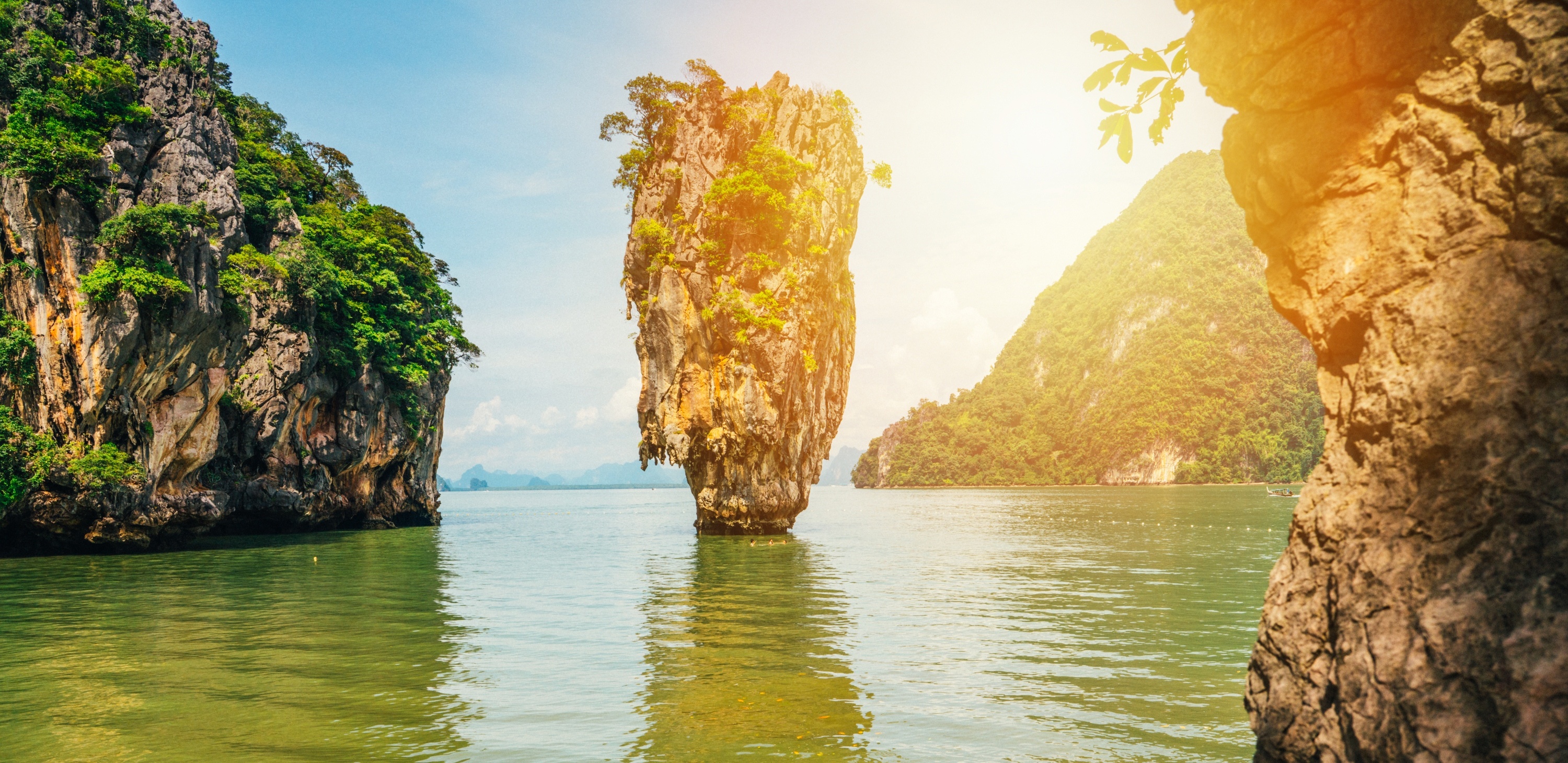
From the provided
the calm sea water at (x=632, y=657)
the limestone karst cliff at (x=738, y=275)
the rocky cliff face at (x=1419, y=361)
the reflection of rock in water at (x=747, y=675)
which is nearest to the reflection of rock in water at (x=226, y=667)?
the calm sea water at (x=632, y=657)

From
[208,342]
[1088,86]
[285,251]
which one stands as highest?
[285,251]

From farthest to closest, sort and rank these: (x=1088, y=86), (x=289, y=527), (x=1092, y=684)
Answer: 1. (x=289, y=527)
2. (x=1092, y=684)
3. (x=1088, y=86)

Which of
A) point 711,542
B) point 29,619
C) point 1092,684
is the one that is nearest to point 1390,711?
Answer: point 1092,684

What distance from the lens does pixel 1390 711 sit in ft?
10.6

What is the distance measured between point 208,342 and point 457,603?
17820mm

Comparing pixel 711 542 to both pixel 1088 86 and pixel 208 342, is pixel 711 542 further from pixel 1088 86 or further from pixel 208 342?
pixel 1088 86

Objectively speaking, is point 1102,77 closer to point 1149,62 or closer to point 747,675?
point 1149,62

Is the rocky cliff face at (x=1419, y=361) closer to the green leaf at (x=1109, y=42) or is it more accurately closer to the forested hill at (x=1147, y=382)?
the green leaf at (x=1109, y=42)

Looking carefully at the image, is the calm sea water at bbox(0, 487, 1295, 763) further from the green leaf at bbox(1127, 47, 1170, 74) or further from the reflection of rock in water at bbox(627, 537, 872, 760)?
the green leaf at bbox(1127, 47, 1170, 74)

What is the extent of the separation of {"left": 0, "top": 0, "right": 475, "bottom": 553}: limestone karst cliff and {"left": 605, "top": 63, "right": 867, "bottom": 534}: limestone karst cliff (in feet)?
48.2

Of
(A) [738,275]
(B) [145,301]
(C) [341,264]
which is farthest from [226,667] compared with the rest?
(C) [341,264]

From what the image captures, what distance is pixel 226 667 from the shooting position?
11.3m

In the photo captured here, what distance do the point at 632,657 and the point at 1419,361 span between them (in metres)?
10.8

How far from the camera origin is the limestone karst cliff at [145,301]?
987 inches
